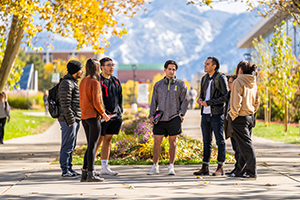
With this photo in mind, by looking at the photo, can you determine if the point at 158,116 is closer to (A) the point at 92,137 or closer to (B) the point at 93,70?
(A) the point at 92,137

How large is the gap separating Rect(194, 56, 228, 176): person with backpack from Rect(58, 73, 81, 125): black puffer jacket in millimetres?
2133

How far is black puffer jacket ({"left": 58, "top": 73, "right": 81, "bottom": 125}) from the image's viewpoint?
686 cm

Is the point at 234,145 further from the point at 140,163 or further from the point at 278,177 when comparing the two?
the point at 140,163

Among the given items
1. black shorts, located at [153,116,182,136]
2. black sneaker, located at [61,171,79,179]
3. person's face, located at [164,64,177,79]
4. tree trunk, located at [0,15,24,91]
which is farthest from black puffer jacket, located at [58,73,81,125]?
tree trunk, located at [0,15,24,91]

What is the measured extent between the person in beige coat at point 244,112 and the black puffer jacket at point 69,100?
A: 2.58 m

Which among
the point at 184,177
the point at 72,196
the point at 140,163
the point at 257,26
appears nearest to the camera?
the point at 72,196

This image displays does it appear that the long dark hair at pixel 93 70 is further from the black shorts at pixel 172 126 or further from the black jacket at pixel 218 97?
the black jacket at pixel 218 97

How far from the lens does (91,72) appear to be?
683cm

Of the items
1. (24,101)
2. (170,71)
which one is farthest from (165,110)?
(24,101)

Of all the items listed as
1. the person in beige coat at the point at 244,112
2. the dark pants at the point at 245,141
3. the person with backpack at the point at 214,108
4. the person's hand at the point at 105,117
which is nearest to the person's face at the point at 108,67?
the person's hand at the point at 105,117

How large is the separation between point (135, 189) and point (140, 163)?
290 centimetres

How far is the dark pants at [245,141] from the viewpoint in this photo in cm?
686

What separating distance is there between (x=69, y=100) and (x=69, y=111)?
19 centimetres

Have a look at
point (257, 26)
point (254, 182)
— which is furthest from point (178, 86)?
point (257, 26)
